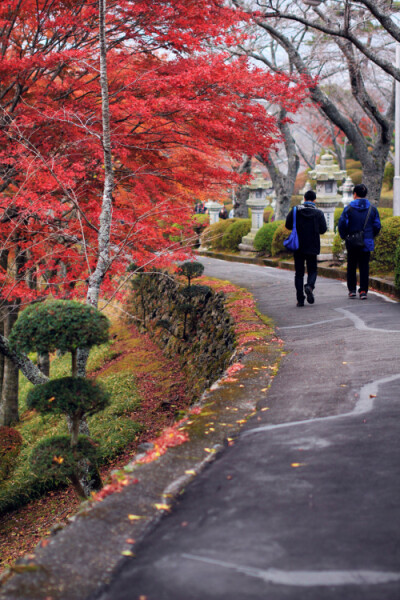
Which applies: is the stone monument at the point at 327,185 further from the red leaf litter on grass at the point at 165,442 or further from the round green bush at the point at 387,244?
the red leaf litter on grass at the point at 165,442

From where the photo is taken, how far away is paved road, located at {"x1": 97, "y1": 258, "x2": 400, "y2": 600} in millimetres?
2580

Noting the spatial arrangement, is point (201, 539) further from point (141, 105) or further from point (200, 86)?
point (200, 86)

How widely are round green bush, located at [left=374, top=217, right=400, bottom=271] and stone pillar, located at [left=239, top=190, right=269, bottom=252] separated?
8.50 meters

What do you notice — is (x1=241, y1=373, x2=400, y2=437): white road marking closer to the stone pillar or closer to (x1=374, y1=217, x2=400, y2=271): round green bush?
(x1=374, y1=217, x2=400, y2=271): round green bush

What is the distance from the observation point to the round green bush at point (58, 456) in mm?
5109

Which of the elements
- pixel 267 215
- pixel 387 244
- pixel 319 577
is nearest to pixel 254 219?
pixel 387 244

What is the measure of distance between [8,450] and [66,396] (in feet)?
18.9

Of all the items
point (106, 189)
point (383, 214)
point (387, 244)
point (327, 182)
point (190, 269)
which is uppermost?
point (327, 182)

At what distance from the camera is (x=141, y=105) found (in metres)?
8.15

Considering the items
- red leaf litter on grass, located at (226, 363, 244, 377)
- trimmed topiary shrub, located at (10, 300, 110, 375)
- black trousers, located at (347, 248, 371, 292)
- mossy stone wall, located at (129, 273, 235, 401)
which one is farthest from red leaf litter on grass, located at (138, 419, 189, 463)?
black trousers, located at (347, 248, 371, 292)

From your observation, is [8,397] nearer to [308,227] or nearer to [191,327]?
[191,327]

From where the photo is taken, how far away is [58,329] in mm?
4844

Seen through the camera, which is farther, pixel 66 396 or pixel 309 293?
pixel 309 293

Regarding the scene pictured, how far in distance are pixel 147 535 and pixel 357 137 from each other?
14484 mm
